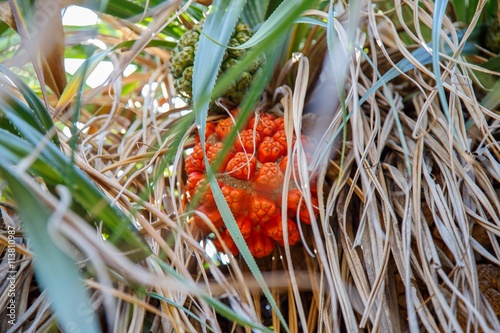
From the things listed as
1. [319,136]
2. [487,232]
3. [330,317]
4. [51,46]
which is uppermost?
[51,46]

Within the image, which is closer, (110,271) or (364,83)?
(110,271)

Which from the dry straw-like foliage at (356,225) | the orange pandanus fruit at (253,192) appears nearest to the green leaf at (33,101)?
the dry straw-like foliage at (356,225)

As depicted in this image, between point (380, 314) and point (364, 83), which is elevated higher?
point (364, 83)

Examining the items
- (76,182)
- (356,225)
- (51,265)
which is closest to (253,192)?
(356,225)

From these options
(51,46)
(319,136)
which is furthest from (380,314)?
(51,46)

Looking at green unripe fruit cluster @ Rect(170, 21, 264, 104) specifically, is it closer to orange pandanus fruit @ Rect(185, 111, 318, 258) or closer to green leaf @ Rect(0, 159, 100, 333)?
orange pandanus fruit @ Rect(185, 111, 318, 258)

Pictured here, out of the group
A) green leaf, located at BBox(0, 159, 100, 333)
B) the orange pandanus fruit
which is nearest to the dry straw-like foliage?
the orange pandanus fruit

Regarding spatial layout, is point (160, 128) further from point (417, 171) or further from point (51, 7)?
point (417, 171)
